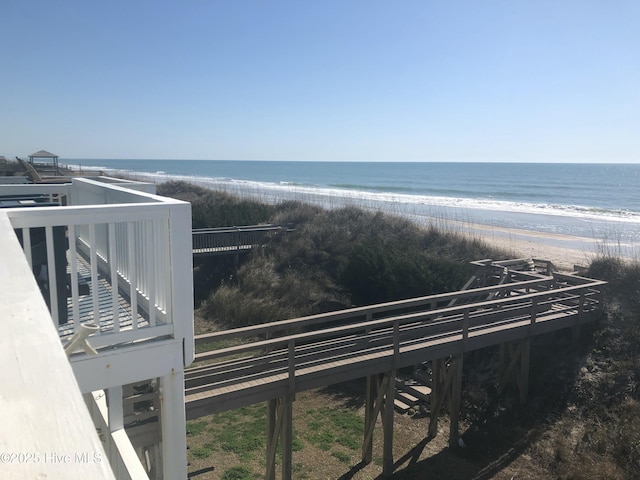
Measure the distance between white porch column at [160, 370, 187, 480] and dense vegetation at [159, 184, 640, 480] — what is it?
5.64 meters

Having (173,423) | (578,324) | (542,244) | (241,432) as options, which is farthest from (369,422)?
(542,244)

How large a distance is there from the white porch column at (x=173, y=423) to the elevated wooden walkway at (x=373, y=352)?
2950mm

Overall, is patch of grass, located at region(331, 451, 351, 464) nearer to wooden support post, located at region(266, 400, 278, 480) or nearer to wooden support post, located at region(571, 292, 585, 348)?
wooden support post, located at region(266, 400, 278, 480)

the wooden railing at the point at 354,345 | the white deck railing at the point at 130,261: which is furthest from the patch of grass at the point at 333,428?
the white deck railing at the point at 130,261

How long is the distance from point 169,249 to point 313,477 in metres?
6.11

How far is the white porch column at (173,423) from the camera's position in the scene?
11.4ft

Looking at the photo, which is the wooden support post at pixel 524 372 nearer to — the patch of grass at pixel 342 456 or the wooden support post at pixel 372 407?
the wooden support post at pixel 372 407

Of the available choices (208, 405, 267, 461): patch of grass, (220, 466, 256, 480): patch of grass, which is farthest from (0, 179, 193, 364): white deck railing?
(208, 405, 267, 461): patch of grass

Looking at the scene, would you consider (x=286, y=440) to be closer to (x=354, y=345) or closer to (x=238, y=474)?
(x=238, y=474)

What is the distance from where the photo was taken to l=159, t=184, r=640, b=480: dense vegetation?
331 inches

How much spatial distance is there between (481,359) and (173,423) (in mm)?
9396

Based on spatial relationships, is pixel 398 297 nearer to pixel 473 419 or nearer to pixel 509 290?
pixel 509 290

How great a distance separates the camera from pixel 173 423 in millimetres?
3545

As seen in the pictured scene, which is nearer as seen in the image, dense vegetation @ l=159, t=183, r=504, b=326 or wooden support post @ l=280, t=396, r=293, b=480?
wooden support post @ l=280, t=396, r=293, b=480
